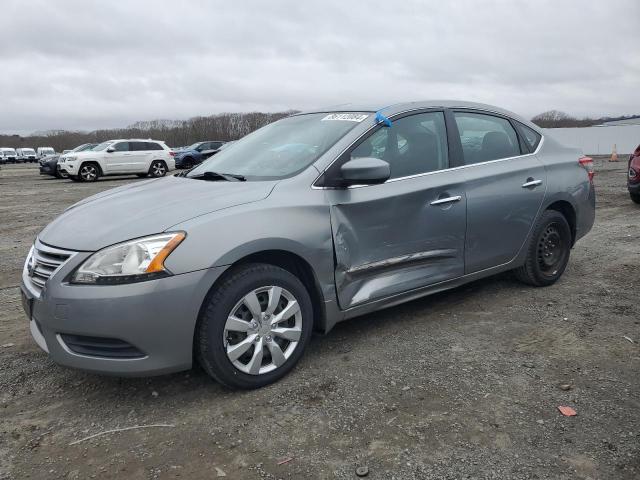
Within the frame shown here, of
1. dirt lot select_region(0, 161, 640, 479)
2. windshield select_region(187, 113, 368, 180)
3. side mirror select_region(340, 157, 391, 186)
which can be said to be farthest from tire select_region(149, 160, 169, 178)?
side mirror select_region(340, 157, 391, 186)

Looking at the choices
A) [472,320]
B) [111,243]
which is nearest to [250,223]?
[111,243]

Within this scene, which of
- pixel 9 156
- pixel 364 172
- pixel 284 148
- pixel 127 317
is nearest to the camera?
pixel 127 317

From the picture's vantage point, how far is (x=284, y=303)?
2.95m

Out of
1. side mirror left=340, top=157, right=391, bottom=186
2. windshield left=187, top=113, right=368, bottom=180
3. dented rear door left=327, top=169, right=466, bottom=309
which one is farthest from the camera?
windshield left=187, top=113, right=368, bottom=180

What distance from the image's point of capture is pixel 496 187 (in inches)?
155

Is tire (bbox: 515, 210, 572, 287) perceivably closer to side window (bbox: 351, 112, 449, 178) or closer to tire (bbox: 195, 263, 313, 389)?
side window (bbox: 351, 112, 449, 178)

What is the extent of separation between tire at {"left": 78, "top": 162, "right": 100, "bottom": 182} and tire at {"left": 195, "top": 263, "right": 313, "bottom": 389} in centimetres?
1959

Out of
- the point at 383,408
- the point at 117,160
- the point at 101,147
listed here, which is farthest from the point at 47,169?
the point at 383,408

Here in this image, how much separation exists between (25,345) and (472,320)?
10.2 ft

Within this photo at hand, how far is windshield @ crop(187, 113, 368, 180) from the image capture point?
331 cm

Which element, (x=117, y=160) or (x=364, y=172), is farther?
(x=117, y=160)

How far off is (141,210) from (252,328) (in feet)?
2.88

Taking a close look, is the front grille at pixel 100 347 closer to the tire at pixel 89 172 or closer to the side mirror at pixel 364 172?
the side mirror at pixel 364 172

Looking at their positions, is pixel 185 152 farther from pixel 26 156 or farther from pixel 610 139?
pixel 26 156
